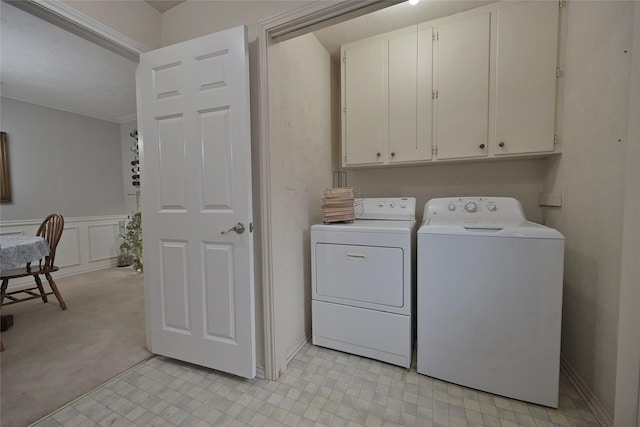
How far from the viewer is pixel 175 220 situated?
1.57m

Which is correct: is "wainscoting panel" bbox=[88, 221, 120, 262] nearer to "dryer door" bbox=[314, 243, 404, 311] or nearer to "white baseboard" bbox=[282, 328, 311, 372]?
"white baseboard" bbox=[282, 328, 311, 372]

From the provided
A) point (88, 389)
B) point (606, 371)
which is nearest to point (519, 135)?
point (606, 371)

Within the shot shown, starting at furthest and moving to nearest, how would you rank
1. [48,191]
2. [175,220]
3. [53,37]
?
[48,191] < [53,37] < [175,220]

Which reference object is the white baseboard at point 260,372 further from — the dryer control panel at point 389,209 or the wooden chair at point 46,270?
the wooden chair at point 46,270

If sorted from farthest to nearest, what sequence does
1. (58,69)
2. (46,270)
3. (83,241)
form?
(83,241) → (58,69) → (46,270)

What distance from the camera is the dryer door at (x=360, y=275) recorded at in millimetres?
1580

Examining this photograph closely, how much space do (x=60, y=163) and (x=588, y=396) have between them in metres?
6.03

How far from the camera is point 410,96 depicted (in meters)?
1.95

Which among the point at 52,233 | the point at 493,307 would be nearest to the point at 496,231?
the point at 493,307

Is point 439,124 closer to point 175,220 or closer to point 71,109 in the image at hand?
point 175,220

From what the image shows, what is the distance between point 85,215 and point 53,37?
2.81m

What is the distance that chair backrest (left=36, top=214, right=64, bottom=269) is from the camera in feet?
8.64

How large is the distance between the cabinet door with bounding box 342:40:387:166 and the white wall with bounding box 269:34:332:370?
23 centimetres

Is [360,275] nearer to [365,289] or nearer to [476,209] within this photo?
[365,289]
